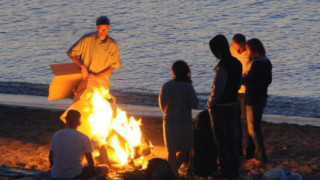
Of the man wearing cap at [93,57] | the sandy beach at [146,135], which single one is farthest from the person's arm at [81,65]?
the sandy beach at [146,135]

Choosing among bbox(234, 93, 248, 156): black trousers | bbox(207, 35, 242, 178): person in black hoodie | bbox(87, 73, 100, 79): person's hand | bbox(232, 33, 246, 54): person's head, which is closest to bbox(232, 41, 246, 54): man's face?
bbox(232, 33, 246, 54): person's head

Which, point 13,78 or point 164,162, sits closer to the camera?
point 164,162

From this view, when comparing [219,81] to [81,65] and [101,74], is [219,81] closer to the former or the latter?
[101,74]

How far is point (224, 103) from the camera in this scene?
9.23 metres

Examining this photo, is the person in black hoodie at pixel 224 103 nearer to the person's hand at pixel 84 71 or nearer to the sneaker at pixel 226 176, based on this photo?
the sneaker at pixel 226 176

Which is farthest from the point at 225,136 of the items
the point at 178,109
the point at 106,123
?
the point at 106,123

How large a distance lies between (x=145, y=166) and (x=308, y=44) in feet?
71.3

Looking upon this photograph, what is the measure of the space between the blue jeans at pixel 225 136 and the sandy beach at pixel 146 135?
319 millimetres

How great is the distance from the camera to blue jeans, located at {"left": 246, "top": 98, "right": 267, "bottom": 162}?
9.97 meters

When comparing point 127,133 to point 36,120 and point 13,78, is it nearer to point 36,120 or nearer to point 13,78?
point 36,120

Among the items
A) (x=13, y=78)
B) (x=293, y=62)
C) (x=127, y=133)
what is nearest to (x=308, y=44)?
(x=293, y=62)

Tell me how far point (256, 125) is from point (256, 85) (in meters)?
0.56

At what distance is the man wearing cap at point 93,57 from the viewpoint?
10.6 metres

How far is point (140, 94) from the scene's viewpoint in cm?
2058
